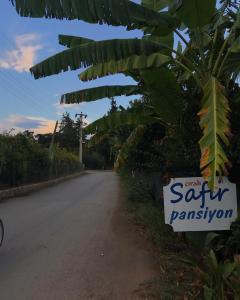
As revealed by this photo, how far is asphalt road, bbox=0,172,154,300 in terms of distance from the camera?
6.82m

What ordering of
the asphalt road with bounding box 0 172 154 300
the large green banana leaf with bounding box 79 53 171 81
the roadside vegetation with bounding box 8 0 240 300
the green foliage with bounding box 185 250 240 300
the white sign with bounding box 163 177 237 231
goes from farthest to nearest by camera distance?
the large green banana leaf with bounding box 79 53 171 81 → the white sign with bounding box 163 177 237 231 → the asphalt road with bounding box 0 172 154 300 → the roadside vegetation with bounding box 8 0 240 300 → the green foliage with bounding box 185 250 240 300

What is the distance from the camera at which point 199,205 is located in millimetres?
7234

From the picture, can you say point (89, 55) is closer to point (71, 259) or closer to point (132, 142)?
point (132, 142)

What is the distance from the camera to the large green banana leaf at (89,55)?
24.1 ft

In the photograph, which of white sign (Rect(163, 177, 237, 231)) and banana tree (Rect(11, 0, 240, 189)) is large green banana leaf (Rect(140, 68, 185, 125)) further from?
white sign (Rect(163, 177, 237, 231))

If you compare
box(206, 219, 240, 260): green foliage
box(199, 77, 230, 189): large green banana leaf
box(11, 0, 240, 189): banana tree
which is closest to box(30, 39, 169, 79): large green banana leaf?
box(11, 0, 240, 189): banana tree

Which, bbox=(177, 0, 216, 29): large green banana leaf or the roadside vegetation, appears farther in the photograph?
bbox=(177, 0, 216, 29): large green banana leaf

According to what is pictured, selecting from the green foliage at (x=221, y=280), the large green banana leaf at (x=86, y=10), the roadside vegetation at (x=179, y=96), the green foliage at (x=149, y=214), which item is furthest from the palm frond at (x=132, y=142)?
the green foliage at (x=221, y=280)

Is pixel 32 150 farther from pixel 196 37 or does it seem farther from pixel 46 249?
pixel 196 37

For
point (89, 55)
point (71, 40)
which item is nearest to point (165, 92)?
point (89, 55)

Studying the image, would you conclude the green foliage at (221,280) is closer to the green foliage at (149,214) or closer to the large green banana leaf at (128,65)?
the green foliage at (149,214)

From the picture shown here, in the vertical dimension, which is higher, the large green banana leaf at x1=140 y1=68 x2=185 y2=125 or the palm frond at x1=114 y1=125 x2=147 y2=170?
the large green banana leaf at x1=140 y1=68 x2=185 y2=125

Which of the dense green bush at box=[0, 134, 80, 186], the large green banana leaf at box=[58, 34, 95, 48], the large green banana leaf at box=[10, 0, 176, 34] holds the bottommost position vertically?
the dense green bush at box=[0, 134, 80, 186]

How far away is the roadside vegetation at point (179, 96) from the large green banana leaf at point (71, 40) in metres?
0.02
